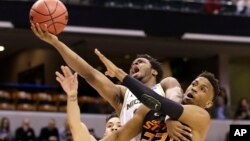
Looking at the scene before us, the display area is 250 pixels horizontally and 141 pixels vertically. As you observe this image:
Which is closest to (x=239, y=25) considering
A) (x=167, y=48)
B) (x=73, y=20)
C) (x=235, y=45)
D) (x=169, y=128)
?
(x=235, y=45)

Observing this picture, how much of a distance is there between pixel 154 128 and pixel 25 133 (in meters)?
10.3

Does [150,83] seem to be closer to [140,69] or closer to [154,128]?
[140,69]

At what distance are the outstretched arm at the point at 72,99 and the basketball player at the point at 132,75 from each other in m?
0.62

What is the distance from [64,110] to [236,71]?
Answer: 24.3ft

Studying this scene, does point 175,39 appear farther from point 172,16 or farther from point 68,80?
point 68,80

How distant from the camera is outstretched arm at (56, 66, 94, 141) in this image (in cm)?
462

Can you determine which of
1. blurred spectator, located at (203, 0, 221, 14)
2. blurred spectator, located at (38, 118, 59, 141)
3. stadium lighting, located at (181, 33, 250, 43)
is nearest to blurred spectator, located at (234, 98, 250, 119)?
stadium lighting, located at (181, 33, 250, 43)

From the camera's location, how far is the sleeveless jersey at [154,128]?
16.1ft

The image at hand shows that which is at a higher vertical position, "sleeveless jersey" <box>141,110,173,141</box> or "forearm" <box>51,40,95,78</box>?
"forearm" <box>51,40,95,78</box>

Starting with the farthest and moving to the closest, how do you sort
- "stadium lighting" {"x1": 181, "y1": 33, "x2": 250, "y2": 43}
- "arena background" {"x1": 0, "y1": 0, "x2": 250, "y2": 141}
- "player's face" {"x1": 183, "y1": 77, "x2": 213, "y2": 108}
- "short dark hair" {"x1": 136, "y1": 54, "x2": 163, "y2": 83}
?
"stadium lighting" {"x1": 181, "y1": 33, "x2": 250, "y2": 43} → "arena background" {"x1": 0, "y1": 0, "x2": 250, "y2": 141} → "short dark hair" {"x1": 136, "y1": 54, "x2": 163, "y2": 83} → "player's face" {"x1": 183, "y1": 77, "x2": 213, "y2": 108}

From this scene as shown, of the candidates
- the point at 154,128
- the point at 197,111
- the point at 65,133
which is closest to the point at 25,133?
the point at 65,133

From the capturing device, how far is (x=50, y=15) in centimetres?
541

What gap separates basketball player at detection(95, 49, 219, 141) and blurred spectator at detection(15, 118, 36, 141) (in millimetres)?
10032

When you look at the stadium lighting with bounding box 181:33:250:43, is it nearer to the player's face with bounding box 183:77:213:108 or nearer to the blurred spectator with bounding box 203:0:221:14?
the blurred spectator with bounding box 203:0:221:14
